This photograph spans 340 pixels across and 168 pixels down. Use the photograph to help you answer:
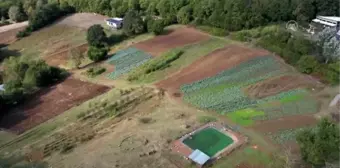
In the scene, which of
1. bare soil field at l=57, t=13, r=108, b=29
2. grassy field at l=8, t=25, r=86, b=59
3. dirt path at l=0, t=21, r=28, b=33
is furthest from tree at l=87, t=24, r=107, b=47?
dirt path at l=0, t=21, r=28, b=33

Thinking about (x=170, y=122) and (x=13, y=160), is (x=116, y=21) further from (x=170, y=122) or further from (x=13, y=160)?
(x=13, y=160)

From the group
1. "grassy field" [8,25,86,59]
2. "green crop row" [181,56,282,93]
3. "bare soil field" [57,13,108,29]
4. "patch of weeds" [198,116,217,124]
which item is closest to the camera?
"patch of weeds" [198,116,217,124]

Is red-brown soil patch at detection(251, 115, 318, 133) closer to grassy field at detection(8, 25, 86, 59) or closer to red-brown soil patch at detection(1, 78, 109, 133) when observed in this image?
red-brown soil patch at detection(1, 78, 109, 133)

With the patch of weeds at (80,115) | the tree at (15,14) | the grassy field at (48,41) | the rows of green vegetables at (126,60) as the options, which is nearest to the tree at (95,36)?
the rows of green vegetables at (126,60)

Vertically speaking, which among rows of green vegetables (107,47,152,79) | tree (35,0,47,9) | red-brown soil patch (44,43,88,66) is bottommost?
red-brown soil patch (44,43,88,66)

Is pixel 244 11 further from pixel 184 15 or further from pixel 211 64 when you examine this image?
pixel 211 64

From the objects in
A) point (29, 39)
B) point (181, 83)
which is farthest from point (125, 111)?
point (29, 39)

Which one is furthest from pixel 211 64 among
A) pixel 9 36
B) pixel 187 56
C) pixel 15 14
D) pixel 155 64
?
pixel 15 14
